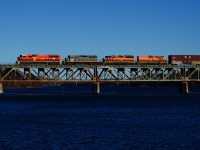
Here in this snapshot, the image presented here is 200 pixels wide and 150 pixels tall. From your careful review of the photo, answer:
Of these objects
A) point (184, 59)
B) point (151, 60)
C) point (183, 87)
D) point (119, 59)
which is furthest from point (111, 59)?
point (183, 87)

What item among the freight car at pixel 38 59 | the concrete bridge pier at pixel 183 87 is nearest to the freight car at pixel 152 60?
the concrete bridge pier at pixel 183 87

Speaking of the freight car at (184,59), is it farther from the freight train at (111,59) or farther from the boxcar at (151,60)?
the boxcar at (151,60)

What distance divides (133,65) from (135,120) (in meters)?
93.6

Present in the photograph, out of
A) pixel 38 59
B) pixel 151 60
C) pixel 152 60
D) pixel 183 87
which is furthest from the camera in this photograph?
pixel 183 87

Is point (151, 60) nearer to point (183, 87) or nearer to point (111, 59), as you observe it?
point (111, 59)

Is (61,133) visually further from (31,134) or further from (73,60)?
(73,60)

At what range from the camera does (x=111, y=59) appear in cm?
17675

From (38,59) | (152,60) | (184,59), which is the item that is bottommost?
(152,60)

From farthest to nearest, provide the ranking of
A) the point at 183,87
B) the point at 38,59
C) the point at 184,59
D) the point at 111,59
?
the point at 183,87 → the point at 184,59 → the point at 111,59 → the point at 38,59

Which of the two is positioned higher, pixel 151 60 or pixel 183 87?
pixel 151 60

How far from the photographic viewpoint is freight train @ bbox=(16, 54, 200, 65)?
172 meters

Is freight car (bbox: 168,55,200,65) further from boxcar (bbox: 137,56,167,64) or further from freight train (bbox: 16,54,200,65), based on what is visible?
boxcar (bbox: 137,56,167,64)

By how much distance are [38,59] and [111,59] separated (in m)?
24.3

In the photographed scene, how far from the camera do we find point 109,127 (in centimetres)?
7019
